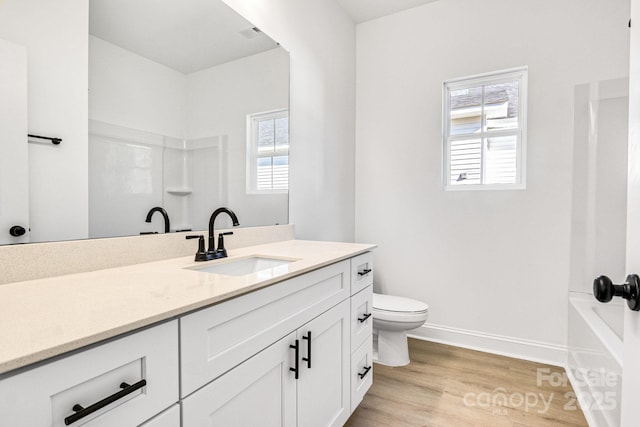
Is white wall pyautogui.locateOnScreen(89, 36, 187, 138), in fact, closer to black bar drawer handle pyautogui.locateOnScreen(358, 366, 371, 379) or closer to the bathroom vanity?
the bathroom vanity

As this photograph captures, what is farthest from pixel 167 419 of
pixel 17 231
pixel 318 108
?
pixel 318 108

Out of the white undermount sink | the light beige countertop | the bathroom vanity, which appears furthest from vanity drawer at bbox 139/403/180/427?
the white undermount sink

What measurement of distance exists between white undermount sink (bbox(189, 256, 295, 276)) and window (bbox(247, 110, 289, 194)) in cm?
48

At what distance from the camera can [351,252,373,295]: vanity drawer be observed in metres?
1.56

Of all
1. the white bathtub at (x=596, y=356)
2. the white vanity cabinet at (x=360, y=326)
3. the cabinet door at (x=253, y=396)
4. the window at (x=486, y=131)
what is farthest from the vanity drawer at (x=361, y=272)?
the window at (x=486, y=131)

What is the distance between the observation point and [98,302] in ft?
2.41

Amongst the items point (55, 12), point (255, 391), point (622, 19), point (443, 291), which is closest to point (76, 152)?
point (55, 12)

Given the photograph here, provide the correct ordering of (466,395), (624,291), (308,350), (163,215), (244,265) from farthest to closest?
(466,395)
(244,265)
(163,215)
(308,350)
(624,291)

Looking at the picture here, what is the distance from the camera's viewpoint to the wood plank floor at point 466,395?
1.69 m

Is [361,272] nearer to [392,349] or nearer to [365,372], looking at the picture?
[365,372]

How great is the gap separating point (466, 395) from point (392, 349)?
1.71 feet

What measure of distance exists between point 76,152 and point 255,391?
0.95m

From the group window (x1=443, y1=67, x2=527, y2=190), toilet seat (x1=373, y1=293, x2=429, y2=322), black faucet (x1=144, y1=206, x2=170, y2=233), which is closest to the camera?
black faucet (x1=144, y1=206, x2=170, y2=233)

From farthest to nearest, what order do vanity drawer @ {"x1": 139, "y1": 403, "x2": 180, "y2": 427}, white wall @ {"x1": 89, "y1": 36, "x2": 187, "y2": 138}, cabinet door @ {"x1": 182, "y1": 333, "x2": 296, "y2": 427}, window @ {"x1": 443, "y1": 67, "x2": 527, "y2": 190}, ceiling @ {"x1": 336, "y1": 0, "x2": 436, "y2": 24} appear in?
1. ceiling @ {"x1": 336, "y1": 0, "x2": 436, "y2": 24}
2. window @ {"x1": 443, "y1": 67, "x2": 527, "y2": 190}
3. white wall @ {"x1": 89, "y1": 36, "x2": 187, "y2": 138}
4. cabinet door @ {"x1": 182, "y1": 333, "x2": 296, "y2": 427}
5. vanity drawer @ {"x1": 139, "y1": 403, "x2": 180, "y2": 427}
